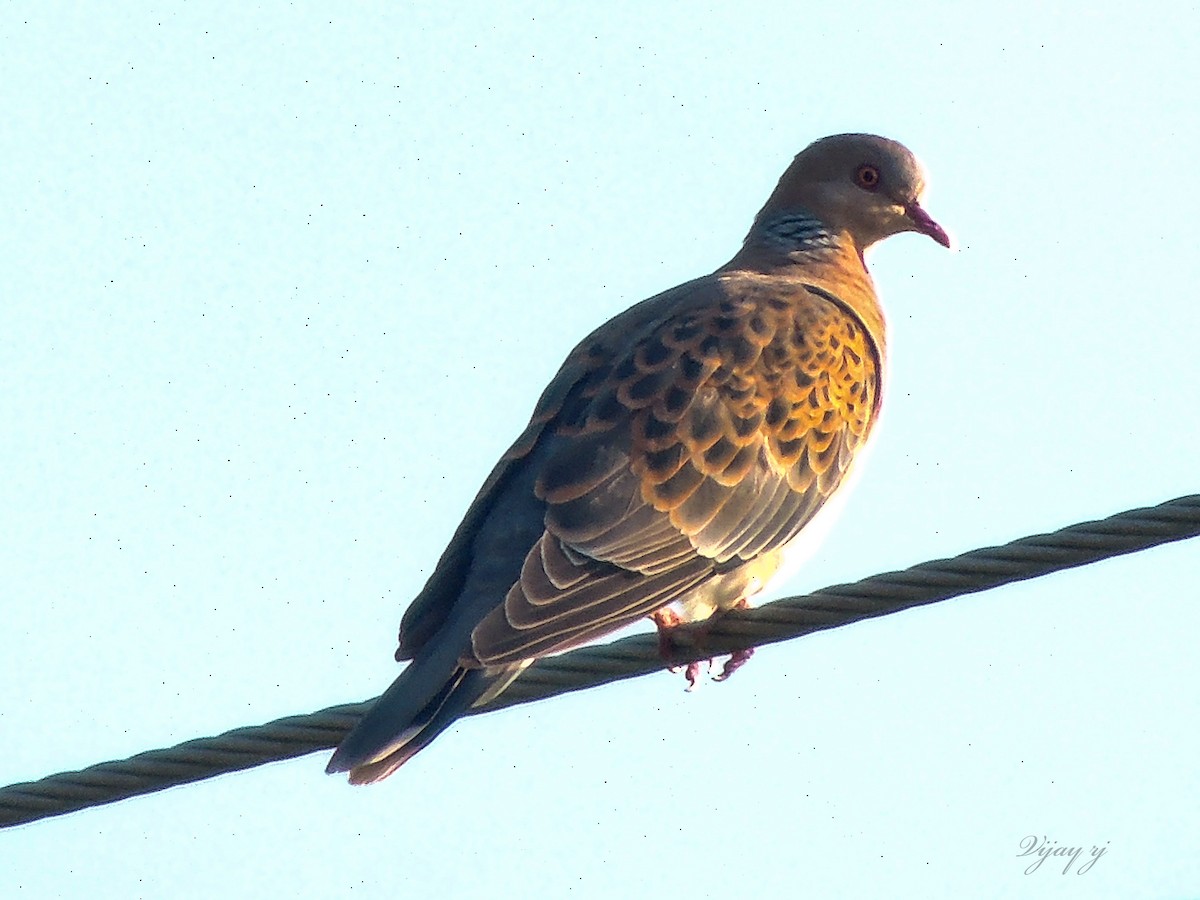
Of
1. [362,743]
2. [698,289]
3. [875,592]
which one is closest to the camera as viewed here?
[875,592]

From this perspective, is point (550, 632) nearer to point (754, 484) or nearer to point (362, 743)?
point (362, 743)

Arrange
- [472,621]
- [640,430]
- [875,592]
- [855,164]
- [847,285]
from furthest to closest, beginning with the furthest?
[855,164] < [847,285] < [640,430] < [472,621] < [875,592]

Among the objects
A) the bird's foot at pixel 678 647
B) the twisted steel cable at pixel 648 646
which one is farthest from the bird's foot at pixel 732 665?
the twisted steel cable at pixel 648 646

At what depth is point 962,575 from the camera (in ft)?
11.1

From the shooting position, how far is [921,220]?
6.33 meters

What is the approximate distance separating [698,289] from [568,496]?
0.94 m

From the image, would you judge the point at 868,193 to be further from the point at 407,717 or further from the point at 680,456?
the point at 407,717

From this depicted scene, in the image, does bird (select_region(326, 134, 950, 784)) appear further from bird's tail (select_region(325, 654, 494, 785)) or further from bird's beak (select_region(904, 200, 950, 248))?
bird's beak (select_region(904, 200, 950, 248))

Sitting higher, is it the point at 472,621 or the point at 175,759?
the point at 472,621

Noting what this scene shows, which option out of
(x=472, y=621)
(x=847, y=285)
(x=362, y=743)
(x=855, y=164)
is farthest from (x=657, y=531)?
(x=855, y=164)

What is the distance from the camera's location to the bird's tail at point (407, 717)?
3.86 metres

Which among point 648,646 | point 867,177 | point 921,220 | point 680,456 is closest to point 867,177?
point 867,177

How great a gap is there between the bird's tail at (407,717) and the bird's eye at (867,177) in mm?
2782

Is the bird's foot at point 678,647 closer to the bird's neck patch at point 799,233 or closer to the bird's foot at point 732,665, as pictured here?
the bird's foot at point 732,665
